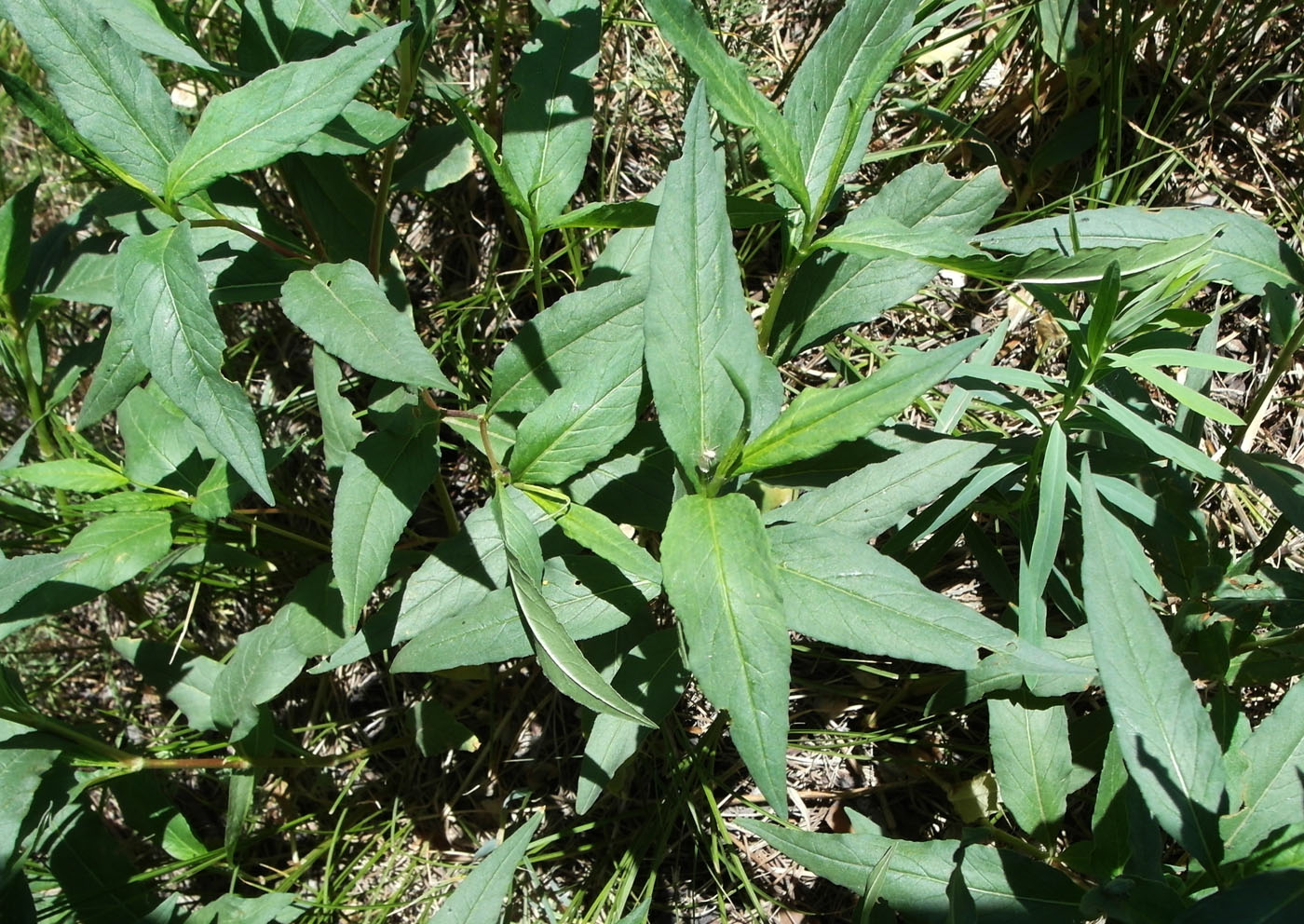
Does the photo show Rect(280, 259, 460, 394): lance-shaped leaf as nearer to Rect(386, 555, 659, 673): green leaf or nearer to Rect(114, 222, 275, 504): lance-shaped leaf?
Rect(114, 222, 275, 504): lance-shaped leaf

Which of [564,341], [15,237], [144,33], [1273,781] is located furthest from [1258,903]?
[15,237]

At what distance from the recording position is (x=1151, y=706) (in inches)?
60.5

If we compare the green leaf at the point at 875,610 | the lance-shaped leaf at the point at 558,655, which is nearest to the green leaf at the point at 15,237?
the lance-shaped leaf at the point at 558,655

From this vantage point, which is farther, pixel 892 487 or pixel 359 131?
pixel 359 131

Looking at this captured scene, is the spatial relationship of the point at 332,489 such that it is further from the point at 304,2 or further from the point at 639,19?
the point at 639,19

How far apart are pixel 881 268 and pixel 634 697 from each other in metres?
0.97

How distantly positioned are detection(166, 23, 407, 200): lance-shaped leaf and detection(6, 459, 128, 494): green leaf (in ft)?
2.54

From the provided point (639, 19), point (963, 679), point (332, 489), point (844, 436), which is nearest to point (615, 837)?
point (963, 679)

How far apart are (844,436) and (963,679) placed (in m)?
0.78

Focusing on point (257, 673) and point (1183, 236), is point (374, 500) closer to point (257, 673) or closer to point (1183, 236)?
point (257, 673)

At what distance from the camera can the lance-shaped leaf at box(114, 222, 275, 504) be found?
1.56 metres

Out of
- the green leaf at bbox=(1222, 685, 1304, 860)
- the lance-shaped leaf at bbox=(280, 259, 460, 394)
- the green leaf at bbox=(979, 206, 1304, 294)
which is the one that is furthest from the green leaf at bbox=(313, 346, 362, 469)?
the green leaf at bbox=(1222, 685, 1304, 860)

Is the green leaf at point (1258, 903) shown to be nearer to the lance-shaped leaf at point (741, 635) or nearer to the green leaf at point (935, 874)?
the green leaf at point (935, 874)

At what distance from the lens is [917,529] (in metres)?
2.01
